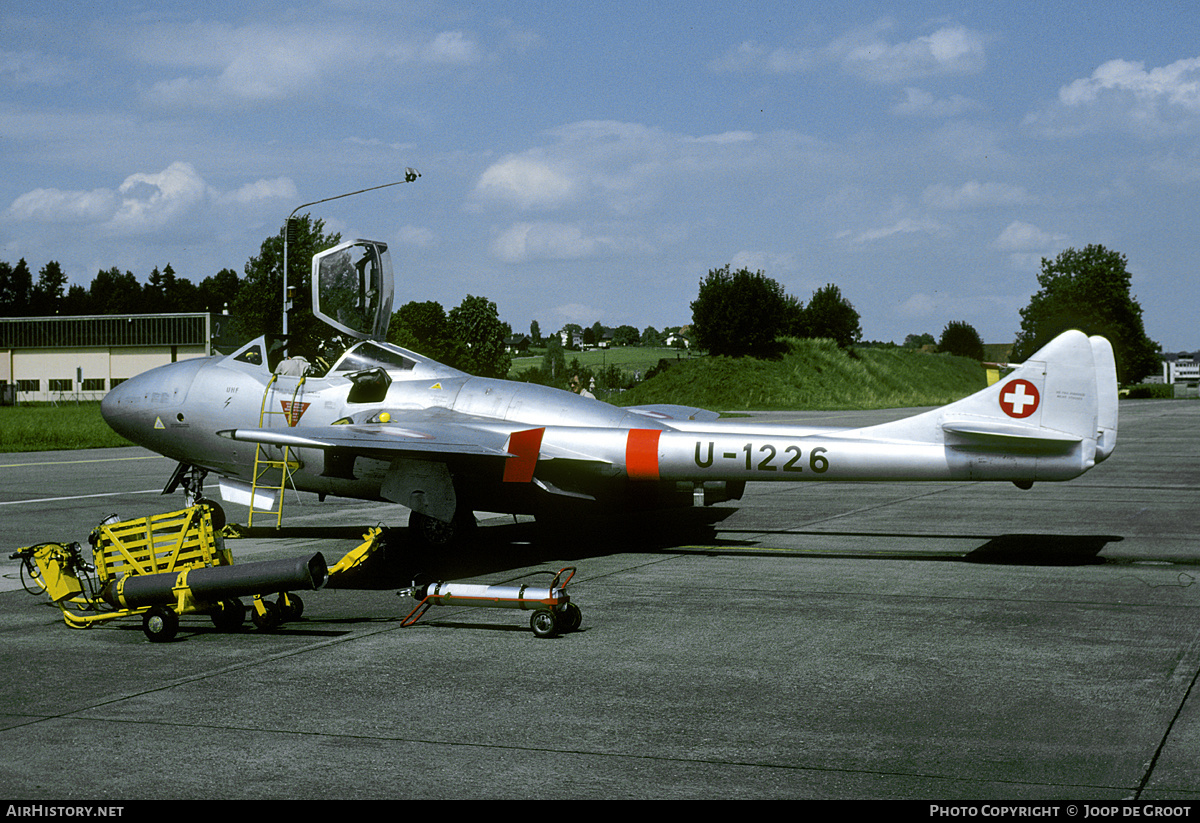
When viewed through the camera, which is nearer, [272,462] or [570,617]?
[570,617]

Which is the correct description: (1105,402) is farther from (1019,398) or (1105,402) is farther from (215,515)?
(215,515)

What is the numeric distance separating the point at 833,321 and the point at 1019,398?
325 ft

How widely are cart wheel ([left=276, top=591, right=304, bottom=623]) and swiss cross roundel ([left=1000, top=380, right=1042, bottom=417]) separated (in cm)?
716

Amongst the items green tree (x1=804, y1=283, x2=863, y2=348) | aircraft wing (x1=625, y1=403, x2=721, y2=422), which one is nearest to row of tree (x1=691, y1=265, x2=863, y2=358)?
green tree (x1=804, y1=283, x2=863, y2=348)

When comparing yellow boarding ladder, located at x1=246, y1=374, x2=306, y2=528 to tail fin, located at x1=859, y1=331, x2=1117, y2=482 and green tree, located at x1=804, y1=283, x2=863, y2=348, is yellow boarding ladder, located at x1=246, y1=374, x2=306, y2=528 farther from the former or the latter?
green tree, located at x1=804, y1=283, x2=863, y2=348

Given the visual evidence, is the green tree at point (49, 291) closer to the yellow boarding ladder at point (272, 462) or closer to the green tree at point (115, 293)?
the green tree at point (115, 293)

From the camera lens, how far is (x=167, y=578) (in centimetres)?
823

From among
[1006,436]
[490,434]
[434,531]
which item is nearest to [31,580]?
[434,531]

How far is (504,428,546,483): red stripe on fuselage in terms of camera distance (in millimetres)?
11750

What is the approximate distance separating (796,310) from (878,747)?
99.5 m

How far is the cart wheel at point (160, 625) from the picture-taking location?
26.6ft

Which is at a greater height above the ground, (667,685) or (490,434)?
(490,434)

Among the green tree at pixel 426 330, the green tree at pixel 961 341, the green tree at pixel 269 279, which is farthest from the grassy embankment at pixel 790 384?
the green tree at pixel 961 341
